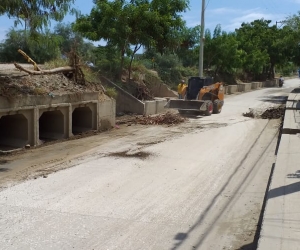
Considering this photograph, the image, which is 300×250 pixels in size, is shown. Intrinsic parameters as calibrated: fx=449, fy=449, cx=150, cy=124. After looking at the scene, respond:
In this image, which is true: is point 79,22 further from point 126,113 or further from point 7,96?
point 7,96

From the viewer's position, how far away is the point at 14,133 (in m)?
15.6

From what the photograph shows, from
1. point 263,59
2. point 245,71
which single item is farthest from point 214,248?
point 245,71

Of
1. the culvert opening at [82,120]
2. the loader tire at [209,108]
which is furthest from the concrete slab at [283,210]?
the loader tire at [209,108]

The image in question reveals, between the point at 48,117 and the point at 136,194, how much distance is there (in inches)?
363

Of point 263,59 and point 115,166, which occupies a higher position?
point 263,59

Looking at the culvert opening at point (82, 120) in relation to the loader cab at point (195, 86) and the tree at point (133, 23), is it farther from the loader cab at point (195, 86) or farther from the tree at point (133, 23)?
the loader cab at point (195, 86)

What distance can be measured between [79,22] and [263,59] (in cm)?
3657

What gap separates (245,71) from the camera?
6594cm

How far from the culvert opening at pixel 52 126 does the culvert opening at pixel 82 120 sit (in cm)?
132

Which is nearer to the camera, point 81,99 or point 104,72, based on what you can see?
point 81,99

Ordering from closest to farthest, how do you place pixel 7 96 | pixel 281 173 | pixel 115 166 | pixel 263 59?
pixel 281 173, pixel 115 166, pixel 7 96, pixel 263 59

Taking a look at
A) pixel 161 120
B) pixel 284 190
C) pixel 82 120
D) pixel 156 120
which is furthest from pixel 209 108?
pixel 284 190

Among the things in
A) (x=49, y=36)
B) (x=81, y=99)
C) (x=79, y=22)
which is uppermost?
(x=79, y=22)

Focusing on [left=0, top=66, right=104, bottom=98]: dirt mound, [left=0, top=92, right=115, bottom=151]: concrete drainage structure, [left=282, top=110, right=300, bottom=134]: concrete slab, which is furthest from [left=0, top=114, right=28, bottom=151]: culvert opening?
[left=282, top=110, right=300, bottom=134]: concrete slab
